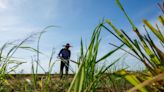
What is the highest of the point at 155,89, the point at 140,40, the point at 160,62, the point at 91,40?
the point at 91,40

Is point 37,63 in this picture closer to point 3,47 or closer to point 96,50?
point 3,47

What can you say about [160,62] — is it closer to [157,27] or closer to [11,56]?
[157,27]

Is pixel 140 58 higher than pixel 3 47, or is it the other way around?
pixel 3 47

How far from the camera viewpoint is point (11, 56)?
3215mm

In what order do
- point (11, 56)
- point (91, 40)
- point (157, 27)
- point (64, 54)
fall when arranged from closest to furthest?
1. point (157, 27)
2. point (91, 40)
3. point (11, 56)
4. point (64, 54)

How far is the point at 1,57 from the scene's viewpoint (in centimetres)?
326

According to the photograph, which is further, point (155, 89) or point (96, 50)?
point (96, 50)

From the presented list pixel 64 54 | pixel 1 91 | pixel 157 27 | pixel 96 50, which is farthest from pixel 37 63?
pixel 64 54

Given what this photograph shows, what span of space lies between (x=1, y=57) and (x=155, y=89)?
2.20 metres

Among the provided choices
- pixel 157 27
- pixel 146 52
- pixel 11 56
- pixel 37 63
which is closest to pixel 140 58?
pixel 146 52

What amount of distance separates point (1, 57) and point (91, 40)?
4.87 ft

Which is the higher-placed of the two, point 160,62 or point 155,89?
point 160,62

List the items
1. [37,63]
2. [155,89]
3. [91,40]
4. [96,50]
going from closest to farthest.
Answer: [155,89] < [91,40] < [96,50] < [37,63]

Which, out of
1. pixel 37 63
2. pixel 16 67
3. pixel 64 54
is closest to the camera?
pixel 37 63
